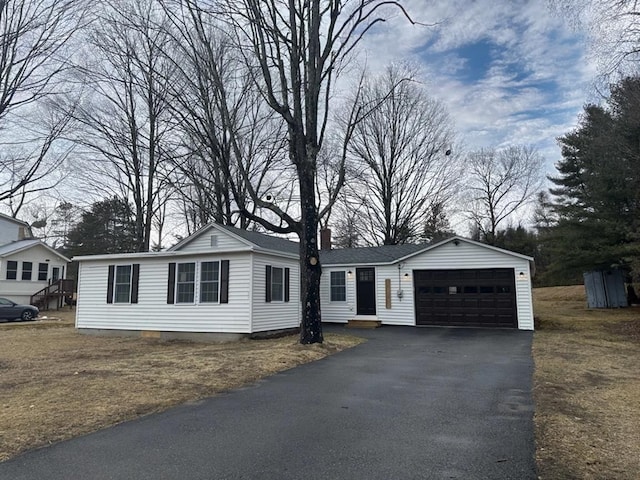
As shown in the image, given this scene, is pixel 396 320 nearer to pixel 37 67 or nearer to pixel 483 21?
pixel 483 21

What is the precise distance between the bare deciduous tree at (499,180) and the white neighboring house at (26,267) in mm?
29911

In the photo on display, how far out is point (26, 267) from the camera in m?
25.9

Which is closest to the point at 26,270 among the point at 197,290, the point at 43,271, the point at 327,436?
the point at 43,271

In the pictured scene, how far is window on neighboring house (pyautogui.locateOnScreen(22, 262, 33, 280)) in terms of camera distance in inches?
1011

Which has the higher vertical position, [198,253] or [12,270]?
[12,270]

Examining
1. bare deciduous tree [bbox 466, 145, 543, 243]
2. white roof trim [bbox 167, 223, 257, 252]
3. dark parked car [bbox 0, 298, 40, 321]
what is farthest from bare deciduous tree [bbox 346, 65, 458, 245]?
dark parked car [bbox 0, 298, 40, 321]

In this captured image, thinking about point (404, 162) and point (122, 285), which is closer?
point (122, 285)

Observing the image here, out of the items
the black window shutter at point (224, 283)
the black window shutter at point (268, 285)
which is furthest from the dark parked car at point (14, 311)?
the black window shutter at point (268, 285)

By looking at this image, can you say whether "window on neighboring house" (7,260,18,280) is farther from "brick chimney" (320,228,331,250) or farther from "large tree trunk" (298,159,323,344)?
"large tree trunk" (298,159,323,344)

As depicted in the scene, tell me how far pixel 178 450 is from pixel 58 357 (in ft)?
24.8

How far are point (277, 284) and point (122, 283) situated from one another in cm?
560

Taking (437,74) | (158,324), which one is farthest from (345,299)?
(437,74)

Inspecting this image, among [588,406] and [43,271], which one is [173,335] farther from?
[43,271]

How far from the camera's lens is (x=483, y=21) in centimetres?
1148
